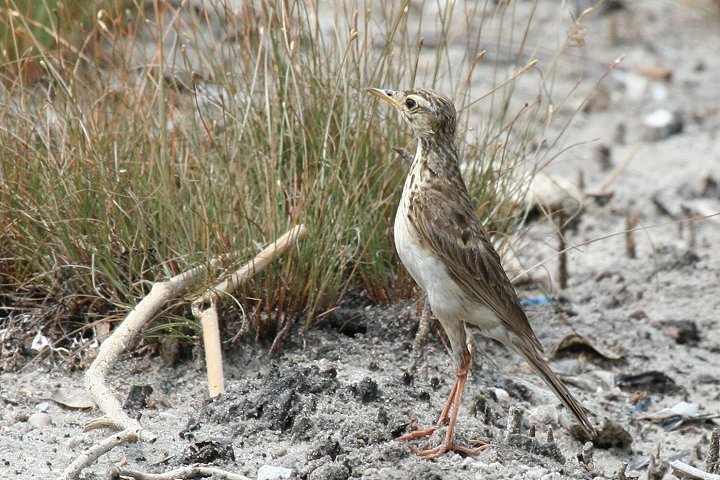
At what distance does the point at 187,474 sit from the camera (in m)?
3.93

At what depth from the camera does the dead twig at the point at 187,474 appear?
3.85 meters

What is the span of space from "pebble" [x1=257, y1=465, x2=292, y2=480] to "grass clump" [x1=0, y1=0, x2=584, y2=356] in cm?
93

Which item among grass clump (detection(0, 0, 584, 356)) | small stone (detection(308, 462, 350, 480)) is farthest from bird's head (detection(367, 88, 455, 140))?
small stone (detection(308, 462, 350, 480))

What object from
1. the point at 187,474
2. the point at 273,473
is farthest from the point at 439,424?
the point at 187,474

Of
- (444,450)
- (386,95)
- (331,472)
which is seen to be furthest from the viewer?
(386,95)

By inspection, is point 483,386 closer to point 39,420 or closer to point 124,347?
point 124,347

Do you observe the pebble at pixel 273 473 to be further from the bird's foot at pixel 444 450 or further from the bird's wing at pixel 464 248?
the bird's wing at pixel 464 248

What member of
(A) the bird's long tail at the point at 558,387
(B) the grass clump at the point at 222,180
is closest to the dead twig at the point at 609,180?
(B) the grass clump at the point at 222,180

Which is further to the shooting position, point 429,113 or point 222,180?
point 222,180

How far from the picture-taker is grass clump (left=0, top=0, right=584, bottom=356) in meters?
4.96

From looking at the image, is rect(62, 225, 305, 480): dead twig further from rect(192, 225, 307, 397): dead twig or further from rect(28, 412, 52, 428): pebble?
rect(28, 412, 52, 428): pebble

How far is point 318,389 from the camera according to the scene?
449 cm

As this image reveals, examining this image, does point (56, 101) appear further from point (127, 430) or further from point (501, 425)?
point (501, 425)

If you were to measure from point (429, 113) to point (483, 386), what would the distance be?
1322mm
